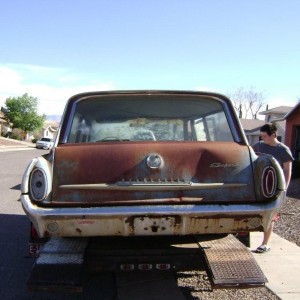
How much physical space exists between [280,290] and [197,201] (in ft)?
5.41

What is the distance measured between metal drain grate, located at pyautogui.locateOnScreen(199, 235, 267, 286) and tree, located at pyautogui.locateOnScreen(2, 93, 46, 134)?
78604 mm

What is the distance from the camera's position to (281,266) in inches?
223

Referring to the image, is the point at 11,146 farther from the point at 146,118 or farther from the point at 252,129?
the point at 146,118

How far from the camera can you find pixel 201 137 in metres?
4.85

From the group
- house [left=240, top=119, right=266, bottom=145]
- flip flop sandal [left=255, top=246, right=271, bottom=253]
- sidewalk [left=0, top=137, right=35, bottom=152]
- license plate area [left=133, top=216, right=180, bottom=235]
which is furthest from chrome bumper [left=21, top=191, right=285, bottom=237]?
house [left=240, top=119, right=266, bottom=145]

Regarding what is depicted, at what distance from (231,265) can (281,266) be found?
2065 mm

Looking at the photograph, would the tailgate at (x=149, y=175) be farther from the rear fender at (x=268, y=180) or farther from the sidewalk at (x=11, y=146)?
the sidewalk at (x=11, y=146)

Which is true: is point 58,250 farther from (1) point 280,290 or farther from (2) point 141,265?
(1) point 280,290

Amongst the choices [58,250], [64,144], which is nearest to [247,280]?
[58,250]

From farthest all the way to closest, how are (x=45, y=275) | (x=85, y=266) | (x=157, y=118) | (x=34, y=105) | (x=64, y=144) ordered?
(x=34, y=105), (x=157, y=118), (x=64, y=144), (x=85, y=266), (x=45, y=275)

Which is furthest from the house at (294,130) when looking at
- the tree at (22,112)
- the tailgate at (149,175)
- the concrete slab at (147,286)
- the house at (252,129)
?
the tree at (22,112)

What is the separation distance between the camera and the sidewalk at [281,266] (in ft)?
15.7

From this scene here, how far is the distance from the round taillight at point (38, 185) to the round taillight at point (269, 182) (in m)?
1.86

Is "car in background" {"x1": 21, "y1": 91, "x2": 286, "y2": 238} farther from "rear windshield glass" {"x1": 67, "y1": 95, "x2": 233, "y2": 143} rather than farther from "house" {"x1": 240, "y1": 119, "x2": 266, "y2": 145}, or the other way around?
"house" {"x1": 240, "y1": 119, "x2": 266, "y2": 145}
